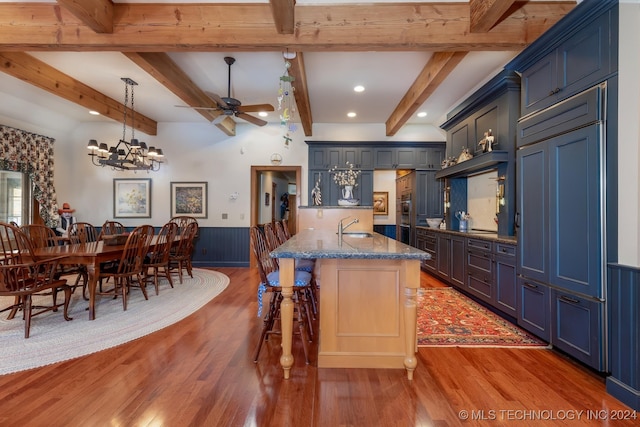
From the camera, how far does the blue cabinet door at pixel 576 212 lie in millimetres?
2004

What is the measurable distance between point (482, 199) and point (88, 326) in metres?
5.25

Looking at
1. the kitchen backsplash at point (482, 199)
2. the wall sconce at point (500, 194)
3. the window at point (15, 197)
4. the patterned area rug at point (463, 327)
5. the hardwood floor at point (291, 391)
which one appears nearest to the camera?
the hardwood floor at point (291, 391)

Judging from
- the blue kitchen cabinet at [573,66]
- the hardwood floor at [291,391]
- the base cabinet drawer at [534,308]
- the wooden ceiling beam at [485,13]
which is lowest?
the hardwood floor at [291,391]

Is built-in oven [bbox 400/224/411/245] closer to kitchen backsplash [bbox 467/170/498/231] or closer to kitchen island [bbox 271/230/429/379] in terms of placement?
kitchen backsplash [bbox 467/170/498/231]

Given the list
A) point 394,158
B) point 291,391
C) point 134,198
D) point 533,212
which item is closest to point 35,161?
point 134,198

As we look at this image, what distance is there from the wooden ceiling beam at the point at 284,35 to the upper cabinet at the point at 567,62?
253 mm

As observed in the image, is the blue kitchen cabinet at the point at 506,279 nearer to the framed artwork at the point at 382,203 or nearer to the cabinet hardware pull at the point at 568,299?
the cabinet hardware pull at the point at 568,299

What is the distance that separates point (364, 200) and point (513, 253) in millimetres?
3292

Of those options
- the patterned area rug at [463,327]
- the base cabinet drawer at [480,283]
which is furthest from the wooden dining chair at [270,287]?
the base cabinet drawer at [480,283]

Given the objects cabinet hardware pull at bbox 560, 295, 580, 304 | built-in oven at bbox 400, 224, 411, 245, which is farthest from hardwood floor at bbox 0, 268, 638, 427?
built-in oven at bbox 400, 224, 411, 245

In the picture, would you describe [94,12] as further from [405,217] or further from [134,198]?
[405,217]

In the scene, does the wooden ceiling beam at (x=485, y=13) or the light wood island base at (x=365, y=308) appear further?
the wooden ceiling beam at (x=485, y=13)

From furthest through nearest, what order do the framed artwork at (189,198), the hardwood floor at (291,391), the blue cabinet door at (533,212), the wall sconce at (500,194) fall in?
the framed artwork at (189,198)
the wall sconce at (500,194)
the blue cabinet door at (533,212)
the hardwood floor at (291,391)

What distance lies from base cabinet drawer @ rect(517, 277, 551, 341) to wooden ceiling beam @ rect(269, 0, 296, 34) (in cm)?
318
